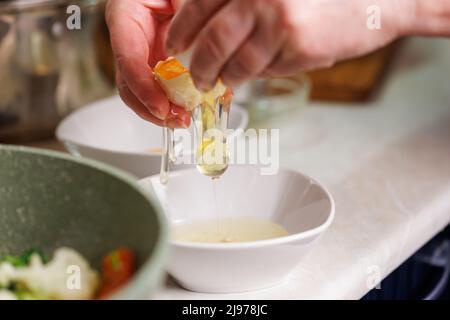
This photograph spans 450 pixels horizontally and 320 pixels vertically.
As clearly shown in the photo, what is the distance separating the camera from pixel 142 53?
104 cm

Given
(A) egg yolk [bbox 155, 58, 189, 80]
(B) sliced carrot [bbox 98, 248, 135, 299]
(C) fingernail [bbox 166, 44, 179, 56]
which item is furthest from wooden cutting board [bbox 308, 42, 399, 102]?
(B) sliced carrot [bbox 98, 248, 135, 299]

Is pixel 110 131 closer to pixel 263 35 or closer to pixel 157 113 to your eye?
pixel 157 113

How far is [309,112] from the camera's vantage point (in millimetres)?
1630

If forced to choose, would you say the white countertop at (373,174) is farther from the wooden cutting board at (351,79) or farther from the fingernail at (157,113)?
the fingernail at (157,113)

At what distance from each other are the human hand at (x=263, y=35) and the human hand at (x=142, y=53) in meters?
0.18

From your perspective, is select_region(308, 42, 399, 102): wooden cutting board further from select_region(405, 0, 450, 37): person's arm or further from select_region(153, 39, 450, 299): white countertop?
select_region(405, 0, 450, 37): person's arm

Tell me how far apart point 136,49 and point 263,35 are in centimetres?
30

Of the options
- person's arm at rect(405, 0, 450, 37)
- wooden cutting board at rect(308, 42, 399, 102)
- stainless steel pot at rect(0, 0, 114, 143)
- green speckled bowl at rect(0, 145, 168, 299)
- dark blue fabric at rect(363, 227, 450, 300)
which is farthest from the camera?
wooden cutting board at rect(308, 42, 399, 102)

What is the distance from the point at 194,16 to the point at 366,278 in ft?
1.31

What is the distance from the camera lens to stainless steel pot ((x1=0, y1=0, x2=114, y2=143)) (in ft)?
4.43

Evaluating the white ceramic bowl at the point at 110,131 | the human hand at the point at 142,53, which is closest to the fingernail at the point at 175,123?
the human hand at the point at 142,53

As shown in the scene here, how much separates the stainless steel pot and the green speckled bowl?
0.58 metres
